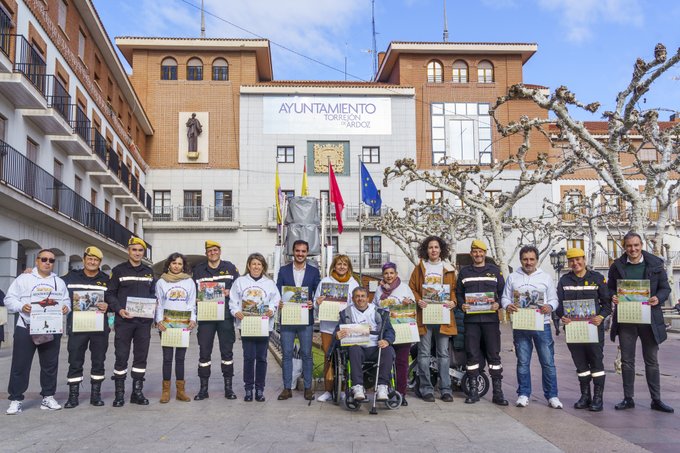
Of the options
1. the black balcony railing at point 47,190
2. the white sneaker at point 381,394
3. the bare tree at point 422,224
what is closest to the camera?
the white sneaker at point 381,394

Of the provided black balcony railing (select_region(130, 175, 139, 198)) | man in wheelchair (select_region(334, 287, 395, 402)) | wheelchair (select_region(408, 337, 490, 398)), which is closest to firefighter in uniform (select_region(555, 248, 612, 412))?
wheelchair (select_region(408, 337, 490, 398))

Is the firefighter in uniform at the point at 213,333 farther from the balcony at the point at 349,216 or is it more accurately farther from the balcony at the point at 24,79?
the balcony at the point at 349,216

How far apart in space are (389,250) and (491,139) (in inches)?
397

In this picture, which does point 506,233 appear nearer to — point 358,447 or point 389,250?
point 389,250

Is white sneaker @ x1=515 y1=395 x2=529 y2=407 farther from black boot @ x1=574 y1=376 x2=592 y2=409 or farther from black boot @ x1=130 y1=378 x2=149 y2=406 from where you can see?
black boot @ x1=130 y1=378 x2=149 y2=406

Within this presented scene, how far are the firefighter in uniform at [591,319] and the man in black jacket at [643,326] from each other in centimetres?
19

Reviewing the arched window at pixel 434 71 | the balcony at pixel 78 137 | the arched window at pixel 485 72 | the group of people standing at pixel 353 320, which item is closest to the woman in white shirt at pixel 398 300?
the group of people standing at pixel 353 320

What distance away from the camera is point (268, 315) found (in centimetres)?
829

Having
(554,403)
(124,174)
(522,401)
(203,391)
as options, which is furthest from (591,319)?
(124,174)

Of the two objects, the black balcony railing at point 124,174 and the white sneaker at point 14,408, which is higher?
the black balcony railing at point 124,174

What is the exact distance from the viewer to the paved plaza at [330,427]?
233 inches

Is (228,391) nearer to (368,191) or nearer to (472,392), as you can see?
(472,392)

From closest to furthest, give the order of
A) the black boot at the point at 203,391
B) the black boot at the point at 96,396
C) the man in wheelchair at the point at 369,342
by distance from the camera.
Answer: the man in wheelchair at the point at 369,342
the black boot at the point at 96,396
the black boot at the point at 203,391

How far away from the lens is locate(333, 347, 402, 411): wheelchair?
25.0 ft
